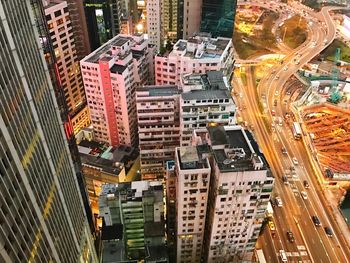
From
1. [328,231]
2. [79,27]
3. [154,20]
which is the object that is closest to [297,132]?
[328,231]

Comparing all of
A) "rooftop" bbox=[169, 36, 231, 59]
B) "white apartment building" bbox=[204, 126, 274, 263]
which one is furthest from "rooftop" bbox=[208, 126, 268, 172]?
"rooftop" bbox=[169, 36, 231, 59]

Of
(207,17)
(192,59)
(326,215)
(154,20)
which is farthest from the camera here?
(154,20)

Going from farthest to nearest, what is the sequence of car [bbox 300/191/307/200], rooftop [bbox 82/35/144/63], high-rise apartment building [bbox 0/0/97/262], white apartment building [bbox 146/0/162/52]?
white apartment building [bbox 146/0/162/52] < car [bbox 300/191/307/200] < rooftop [bbox 82/35/144/63] < high-rise apartment building [bbox 0/0/97/262]

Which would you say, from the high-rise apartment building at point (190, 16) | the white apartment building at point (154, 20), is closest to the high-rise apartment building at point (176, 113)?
the high-rise apartment building at point (190, 16)

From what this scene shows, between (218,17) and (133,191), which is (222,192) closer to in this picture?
(133,191)

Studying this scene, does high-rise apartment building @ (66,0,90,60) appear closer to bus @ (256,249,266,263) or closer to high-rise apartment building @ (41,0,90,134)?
high-rise apartment building @ (41,0,90,134)

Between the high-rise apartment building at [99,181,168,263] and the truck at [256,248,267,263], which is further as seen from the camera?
the truck at [256,248,267,263]
